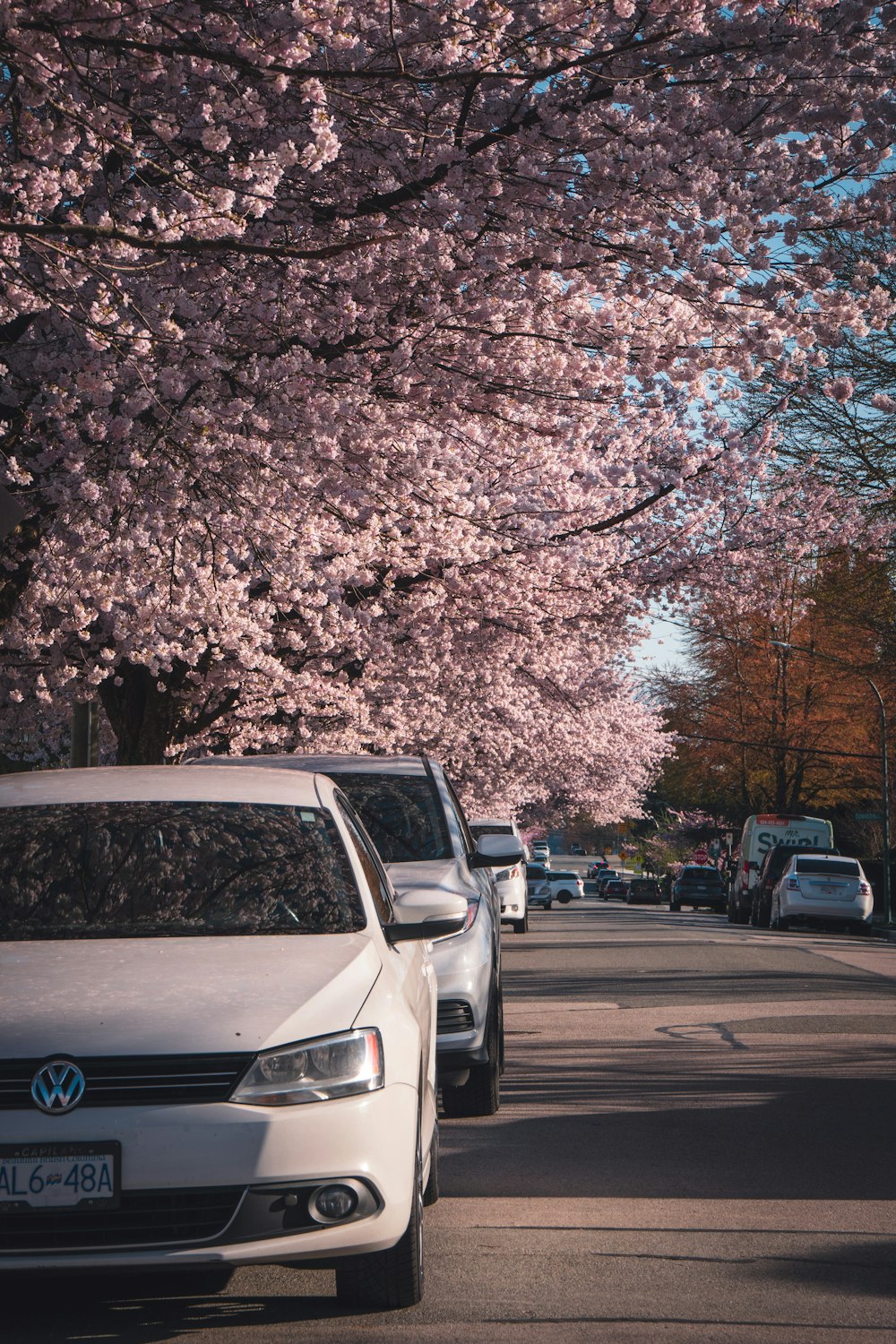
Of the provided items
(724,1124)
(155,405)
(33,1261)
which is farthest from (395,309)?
(33,1261)

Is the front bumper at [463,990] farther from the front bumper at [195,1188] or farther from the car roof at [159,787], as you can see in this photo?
the front bumper at [195,1188]

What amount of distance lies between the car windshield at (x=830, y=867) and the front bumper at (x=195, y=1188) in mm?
30305

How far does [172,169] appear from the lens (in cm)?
1099

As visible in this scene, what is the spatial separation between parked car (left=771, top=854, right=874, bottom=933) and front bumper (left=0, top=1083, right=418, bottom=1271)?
3004 cm

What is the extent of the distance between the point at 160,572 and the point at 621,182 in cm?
734

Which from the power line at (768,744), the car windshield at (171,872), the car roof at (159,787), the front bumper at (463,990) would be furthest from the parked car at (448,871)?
the power line at (768,744)

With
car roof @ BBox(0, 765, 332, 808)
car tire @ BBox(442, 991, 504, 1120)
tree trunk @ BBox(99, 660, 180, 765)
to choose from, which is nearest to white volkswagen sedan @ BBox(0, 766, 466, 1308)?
car roof @ BBox(0, 765, 332, 808)

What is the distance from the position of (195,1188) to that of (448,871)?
450 cm

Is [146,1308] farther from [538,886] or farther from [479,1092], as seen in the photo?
[538,886]

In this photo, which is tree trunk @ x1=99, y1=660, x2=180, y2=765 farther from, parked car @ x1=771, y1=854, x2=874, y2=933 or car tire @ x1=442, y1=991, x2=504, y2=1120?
parked car @ x1=771, y1=854, x2=874, y2=933

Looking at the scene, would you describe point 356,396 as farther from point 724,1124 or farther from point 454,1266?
point 454,1266

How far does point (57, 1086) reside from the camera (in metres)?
4.66

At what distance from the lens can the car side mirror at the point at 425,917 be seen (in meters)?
5.83

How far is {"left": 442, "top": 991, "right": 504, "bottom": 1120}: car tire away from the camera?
9211 mm
